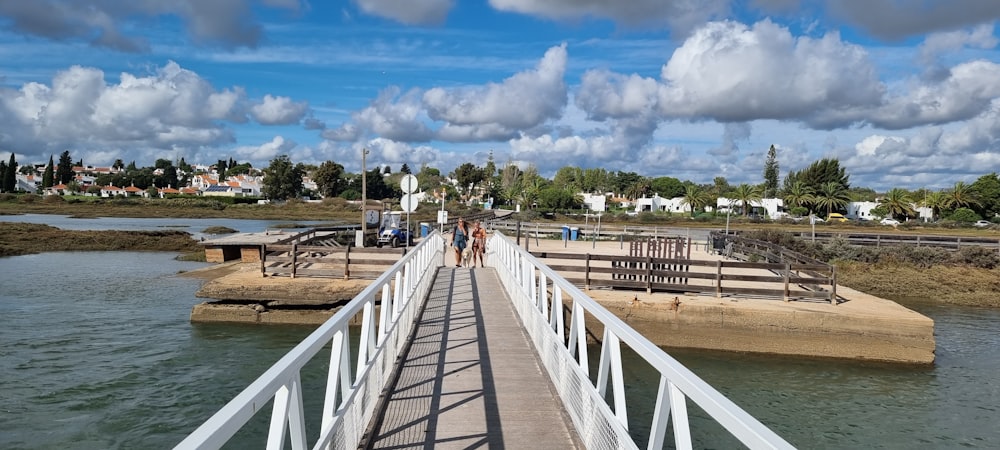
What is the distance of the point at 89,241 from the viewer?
42.2 meters

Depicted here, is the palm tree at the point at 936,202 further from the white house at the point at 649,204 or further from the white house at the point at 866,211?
the white house at the point at 649,204

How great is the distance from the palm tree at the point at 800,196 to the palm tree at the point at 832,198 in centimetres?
145

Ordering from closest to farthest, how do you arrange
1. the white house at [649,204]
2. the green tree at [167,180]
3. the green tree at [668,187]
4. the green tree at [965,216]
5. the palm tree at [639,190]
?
the green tree at [965,216]
the white house at [649,204]
the palm tree at [639,190]
the green tree at [668,187]
the green tree at [167,180]

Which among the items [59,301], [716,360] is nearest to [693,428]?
[716,360]

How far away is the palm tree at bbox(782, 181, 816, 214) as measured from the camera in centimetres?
9431

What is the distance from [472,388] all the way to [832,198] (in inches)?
3796

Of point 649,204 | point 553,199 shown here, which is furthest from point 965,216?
point 553,199

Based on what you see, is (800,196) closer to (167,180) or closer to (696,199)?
(696,199)

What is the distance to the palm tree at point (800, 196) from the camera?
9431cm

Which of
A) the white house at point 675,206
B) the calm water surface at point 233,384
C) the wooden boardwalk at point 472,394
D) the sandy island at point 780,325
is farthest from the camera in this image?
the white house at point 675,206

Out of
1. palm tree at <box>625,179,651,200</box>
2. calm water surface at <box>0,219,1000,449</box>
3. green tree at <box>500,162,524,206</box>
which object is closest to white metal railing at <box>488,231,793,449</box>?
calm water surface at <box>0,219,1000,449</box>

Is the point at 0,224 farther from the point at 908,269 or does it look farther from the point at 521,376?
the point at 908,269

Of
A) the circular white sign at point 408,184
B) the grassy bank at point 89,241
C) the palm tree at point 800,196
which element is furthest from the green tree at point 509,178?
the circular white sign at point 408,184

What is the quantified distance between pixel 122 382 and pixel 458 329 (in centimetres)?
688
